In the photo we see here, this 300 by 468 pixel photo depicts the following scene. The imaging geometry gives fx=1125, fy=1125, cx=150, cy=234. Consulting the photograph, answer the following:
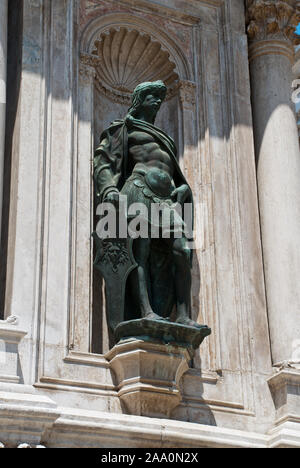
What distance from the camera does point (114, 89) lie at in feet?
46.0

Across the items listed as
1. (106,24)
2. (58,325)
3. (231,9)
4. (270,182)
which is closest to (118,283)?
(58,325)

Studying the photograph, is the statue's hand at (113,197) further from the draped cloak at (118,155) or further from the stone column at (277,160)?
the stone column at (277,160)

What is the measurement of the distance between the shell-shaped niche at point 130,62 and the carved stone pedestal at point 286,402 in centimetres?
408

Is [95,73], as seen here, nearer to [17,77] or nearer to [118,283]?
[17,77]

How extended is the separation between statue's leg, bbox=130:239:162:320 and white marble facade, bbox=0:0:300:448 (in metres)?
0.53

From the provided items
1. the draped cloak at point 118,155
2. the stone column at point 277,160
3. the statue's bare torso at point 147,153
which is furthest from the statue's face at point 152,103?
the stone column at point 277,160

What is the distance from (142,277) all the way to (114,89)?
3049 mm

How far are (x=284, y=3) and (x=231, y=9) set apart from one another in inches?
27.2

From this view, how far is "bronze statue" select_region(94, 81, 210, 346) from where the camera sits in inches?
475

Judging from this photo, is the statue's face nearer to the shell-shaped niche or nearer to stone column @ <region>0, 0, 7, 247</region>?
the shell-shaped niche

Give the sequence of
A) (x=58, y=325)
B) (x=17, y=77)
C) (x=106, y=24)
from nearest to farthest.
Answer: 1. (x=58, y=325)
2. (x=17, y=77)
3. (x=106, y=24)

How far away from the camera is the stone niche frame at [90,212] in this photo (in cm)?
1162

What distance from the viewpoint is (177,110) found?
13977mm

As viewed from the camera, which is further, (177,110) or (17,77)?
(177,110)
